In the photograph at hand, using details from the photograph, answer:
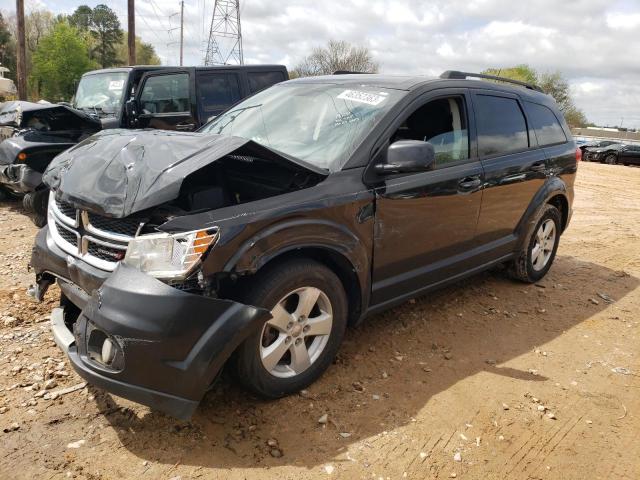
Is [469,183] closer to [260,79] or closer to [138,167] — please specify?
[138,167]

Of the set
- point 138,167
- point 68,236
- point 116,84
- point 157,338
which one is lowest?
point 157,338

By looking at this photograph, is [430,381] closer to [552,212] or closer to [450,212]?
[450,212]

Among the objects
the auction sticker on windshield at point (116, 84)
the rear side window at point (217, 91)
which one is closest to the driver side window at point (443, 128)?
the rear side window at point (217, 91)

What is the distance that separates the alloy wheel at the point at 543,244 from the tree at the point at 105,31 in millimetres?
80703

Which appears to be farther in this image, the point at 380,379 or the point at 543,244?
the point at 543,244

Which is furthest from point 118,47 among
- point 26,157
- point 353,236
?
point 353,236

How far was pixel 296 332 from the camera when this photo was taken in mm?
2867

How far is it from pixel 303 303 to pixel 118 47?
3418 inches

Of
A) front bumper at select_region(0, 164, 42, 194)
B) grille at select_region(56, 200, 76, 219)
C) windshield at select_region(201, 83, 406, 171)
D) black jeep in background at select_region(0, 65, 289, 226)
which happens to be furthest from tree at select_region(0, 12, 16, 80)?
grille at select_region(56, 200, 76, 219)

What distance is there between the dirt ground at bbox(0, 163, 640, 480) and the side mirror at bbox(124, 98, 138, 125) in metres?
3.79

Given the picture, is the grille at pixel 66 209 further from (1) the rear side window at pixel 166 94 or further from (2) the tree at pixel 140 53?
(2) the tree at pixel 140 53

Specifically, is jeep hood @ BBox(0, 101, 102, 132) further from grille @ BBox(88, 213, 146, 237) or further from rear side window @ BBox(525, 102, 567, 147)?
rear side window @ BBox(525, 102, 567, 147)

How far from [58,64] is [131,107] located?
51061 millimetres

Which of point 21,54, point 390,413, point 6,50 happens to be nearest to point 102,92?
point 390,413
